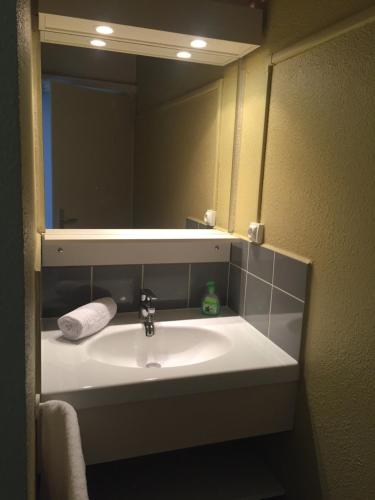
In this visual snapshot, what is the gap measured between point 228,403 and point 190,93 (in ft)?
3.71

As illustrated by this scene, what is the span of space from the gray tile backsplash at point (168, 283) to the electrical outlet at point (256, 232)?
0.28 metres

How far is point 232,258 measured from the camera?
1.63 meters

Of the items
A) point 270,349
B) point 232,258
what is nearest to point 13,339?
point 270,349

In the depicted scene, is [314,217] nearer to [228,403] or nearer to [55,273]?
[228,403]

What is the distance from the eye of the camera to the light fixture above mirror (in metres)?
1.29

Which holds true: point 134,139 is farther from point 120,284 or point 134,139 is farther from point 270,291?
point 270,291

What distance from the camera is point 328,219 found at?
1125 millimetres

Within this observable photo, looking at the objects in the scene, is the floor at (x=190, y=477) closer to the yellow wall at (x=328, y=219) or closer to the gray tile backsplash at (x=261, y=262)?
the yellow wall at (x=328, y=219)

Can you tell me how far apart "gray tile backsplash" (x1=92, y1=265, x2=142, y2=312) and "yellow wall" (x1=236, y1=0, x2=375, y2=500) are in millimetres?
511

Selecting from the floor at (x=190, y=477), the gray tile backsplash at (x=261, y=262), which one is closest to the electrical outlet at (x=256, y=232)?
the gray tile backsplash at (x=261, y=262)

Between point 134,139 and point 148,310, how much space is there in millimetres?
617

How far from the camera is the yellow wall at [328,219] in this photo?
1.01 m

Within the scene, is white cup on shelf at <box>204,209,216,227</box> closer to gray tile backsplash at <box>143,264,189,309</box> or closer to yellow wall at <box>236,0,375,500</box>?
gray tile backsplash at <box>143,264,189,309</box>

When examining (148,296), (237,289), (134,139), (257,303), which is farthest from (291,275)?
(134,139)
